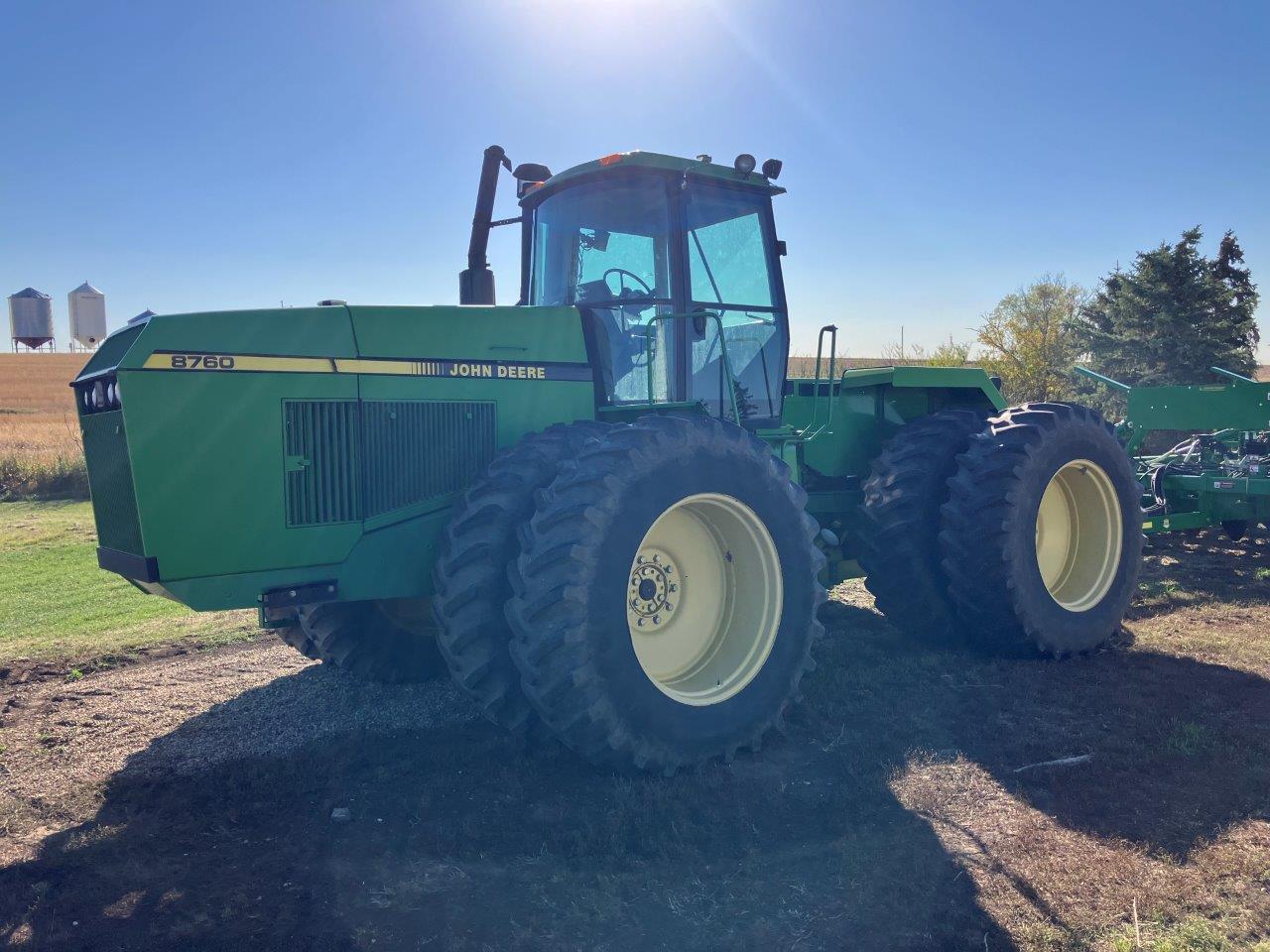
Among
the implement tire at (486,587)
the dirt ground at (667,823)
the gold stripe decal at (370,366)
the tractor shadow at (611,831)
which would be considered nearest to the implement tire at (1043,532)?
the dirt ground at (667,823)

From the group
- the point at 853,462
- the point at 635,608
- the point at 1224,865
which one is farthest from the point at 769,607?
the point at 853,462

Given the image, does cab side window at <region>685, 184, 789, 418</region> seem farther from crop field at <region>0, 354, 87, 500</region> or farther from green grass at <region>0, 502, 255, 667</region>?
A: crop field at <region>0, 354, 87, 500</region>

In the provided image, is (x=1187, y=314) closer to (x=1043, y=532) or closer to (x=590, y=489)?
(x=1043, y=532)

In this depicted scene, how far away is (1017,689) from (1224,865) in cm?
203

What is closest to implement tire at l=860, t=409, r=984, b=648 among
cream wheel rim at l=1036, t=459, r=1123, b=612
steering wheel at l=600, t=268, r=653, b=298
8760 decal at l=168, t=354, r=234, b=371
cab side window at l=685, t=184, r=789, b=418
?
cream wheel rim at l=1036, t=459, r=1123, b=612

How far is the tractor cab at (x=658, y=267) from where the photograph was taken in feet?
17.5

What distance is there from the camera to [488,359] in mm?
4891

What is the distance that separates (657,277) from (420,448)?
66.8 inches

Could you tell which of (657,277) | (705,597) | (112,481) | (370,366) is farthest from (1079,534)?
(112,481)

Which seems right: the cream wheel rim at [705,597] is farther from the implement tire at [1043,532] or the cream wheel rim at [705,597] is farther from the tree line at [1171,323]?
the tree line at [1171,323]

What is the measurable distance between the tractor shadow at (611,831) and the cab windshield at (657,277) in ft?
6.51

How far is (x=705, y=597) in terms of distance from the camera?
493cm

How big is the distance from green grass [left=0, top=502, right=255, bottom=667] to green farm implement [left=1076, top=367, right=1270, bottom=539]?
7.97 metres

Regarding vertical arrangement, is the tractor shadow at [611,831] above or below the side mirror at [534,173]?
below
